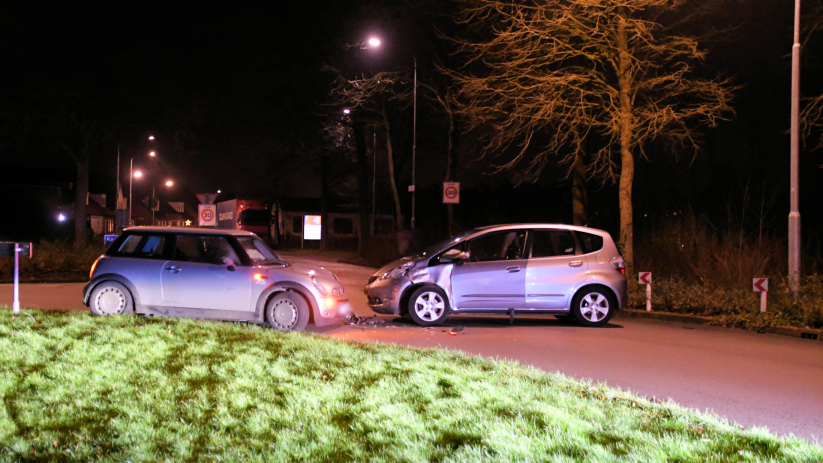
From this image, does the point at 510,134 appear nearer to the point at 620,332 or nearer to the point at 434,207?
the point at 620,332

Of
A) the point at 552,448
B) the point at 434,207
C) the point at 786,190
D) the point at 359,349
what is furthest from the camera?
the point at 434,207

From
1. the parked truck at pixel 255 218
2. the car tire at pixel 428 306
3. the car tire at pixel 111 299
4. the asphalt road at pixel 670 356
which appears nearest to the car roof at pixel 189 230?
the car tire at pixel 111 299

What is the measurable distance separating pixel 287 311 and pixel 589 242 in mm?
5401

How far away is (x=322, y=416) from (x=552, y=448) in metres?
1.77

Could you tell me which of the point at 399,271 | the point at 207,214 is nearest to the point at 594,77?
the point at 399,271

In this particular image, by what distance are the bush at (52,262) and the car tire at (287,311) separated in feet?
43.0

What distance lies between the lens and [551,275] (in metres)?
12.0

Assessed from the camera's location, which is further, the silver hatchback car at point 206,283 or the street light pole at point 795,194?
the street light pole at point 795,194

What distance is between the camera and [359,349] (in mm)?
8297

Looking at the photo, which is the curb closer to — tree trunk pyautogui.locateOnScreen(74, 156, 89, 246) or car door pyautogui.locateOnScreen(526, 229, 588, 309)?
car door pyautogui.locateOnScreen(526, 229, 588, 309)

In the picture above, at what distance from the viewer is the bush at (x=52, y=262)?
21.0 metres

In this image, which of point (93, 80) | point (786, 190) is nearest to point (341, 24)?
point (93, 80)

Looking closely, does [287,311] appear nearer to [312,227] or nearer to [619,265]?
[619,265]

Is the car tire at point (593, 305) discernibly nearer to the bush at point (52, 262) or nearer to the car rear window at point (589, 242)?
the car rear window at point (589, 242)
